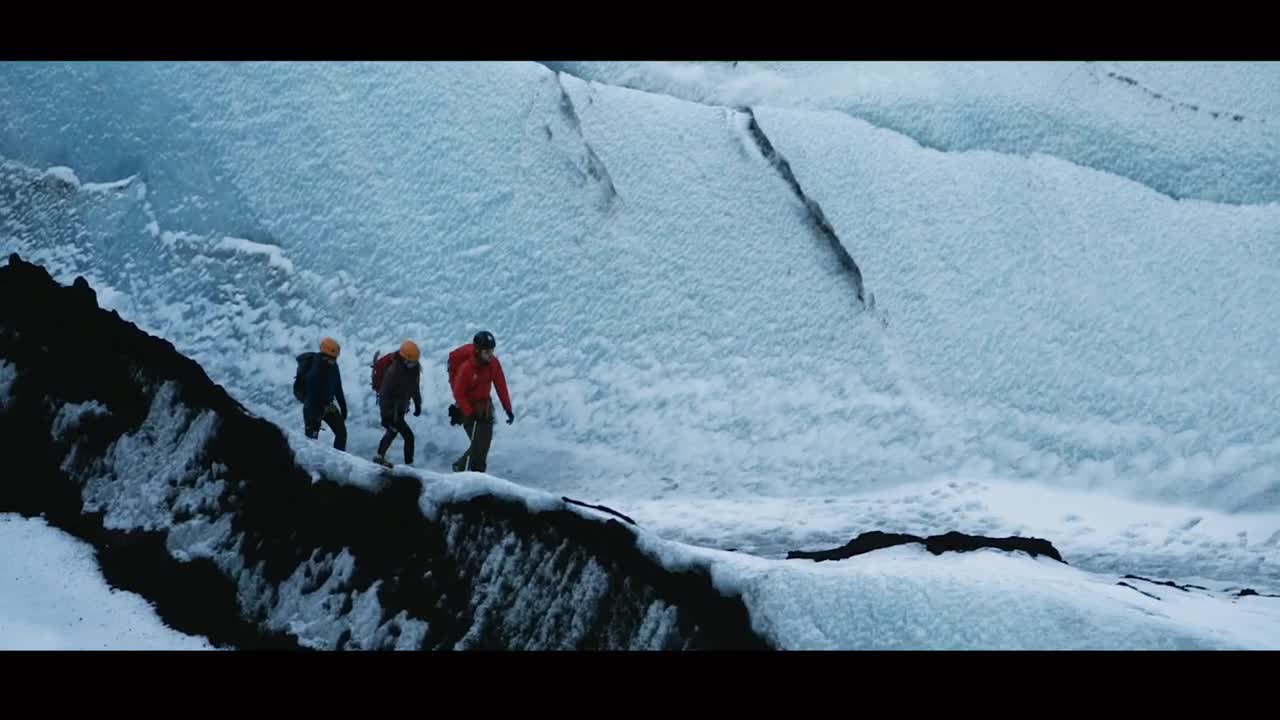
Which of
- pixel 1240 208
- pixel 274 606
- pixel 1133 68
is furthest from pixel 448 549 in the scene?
pixel 1133 68

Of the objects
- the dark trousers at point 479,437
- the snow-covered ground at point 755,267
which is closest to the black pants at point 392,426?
the dark trousers at point 479,437

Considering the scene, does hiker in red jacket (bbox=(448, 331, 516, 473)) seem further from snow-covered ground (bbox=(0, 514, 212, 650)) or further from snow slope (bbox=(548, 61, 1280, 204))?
snow slope (bbox=(548, 61, 1280, 204))

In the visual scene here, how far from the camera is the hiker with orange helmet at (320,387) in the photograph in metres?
5.32

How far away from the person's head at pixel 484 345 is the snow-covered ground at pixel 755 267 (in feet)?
2.79

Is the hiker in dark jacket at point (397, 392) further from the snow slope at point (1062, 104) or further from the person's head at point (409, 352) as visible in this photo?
the snow slope at point (1062, 104)

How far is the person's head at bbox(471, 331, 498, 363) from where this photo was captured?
504 cm

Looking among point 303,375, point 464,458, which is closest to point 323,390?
point 303,375

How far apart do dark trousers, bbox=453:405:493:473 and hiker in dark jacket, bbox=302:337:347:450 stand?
58 cm

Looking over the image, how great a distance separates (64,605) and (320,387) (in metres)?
1.31

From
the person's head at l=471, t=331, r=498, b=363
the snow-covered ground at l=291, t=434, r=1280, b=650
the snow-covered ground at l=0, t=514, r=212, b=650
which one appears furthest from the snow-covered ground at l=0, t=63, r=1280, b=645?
the snow-covered ground at l=0, t=514, r=212, b=650

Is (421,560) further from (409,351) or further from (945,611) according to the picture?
(945,611)

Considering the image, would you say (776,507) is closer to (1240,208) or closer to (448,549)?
(448,549)

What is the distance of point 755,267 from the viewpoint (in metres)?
6.49

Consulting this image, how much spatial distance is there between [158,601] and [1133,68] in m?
6.02
